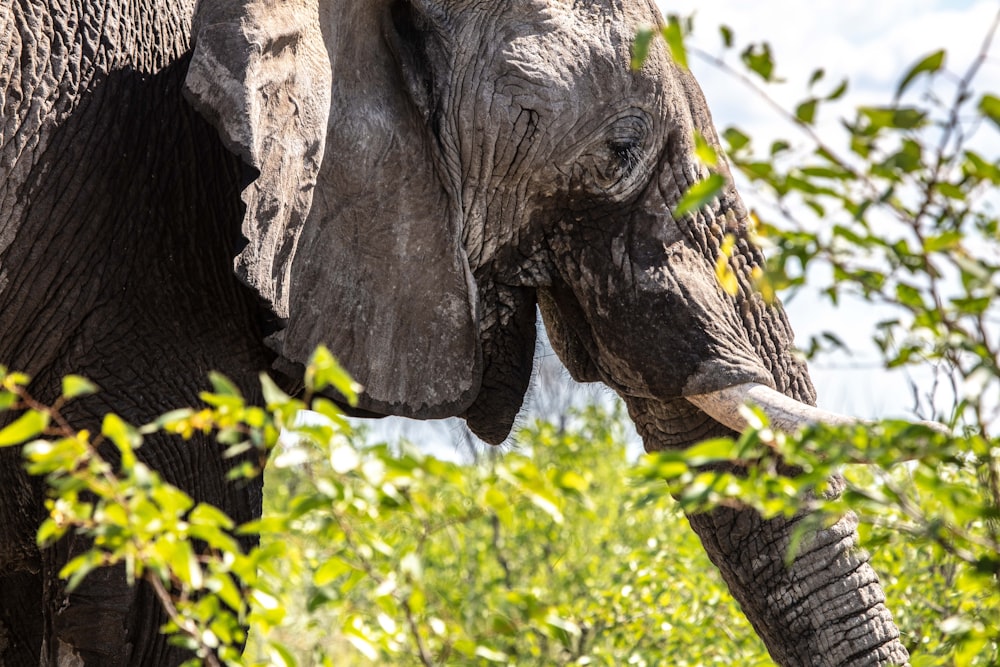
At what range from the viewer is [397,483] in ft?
5.02

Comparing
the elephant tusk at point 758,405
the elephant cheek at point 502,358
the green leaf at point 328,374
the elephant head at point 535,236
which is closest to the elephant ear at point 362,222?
the elephant head at point 535,236

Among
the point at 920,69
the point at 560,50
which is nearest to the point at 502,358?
the point at 560,50

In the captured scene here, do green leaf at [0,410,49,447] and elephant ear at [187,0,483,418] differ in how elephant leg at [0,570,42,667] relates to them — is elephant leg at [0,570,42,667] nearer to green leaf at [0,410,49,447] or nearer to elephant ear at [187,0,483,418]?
elephant ear at [187,0,483,418]

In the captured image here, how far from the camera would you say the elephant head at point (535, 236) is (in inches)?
122

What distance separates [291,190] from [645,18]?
1026mm

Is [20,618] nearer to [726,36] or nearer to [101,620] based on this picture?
[101,620]

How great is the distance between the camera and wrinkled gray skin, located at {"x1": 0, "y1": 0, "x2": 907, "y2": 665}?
9.35 feet

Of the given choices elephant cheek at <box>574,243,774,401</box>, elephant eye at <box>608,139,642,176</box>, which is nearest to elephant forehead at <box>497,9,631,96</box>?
elephant eye at <box>608,139,642,176</box>

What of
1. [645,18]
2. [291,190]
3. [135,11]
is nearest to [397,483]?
[291,190]

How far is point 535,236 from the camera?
3.29 metres

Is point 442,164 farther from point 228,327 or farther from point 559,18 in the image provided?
point 228,327

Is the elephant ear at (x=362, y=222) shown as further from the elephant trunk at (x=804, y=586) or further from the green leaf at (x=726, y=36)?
the green leaf at (x=726, y=36)

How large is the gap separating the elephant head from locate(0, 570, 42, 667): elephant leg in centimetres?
134

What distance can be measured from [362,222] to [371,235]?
0.12ft
